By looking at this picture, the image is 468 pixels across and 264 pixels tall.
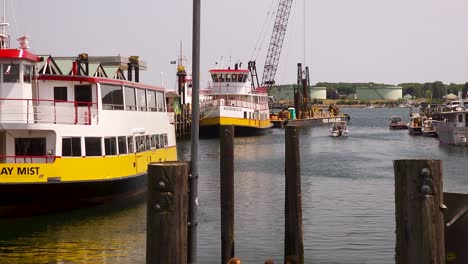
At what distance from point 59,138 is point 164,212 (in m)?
17.7

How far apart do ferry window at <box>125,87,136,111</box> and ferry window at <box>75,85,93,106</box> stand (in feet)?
9.26

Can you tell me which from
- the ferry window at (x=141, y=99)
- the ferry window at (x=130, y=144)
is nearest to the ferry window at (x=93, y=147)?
the ferry window at (x=130, y=144)

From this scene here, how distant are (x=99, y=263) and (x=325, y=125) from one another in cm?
13038

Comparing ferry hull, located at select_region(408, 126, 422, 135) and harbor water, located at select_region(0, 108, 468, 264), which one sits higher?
ferry hull, located at select_region(408, 126, 422, 135)

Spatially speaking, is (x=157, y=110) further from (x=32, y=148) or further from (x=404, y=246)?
(x=404, y=246)

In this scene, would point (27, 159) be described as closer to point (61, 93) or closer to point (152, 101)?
point (61, 93)

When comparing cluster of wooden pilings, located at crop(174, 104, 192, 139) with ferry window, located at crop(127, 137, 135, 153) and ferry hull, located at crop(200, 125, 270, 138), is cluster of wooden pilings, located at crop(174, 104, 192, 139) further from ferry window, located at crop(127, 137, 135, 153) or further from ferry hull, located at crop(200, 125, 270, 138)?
ferry window, located at crop(127, 137, 135, 153)

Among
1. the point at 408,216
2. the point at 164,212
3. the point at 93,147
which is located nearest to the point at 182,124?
the point at 93,147

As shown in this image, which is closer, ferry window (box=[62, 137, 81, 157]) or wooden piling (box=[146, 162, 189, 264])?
wooden piling (box=[146, 162, 189, 264])

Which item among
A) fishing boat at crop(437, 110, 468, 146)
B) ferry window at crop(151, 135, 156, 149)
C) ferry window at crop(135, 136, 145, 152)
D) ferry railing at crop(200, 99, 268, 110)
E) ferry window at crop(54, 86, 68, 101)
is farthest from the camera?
ferry railing at crop(200, 99, 268, 110)

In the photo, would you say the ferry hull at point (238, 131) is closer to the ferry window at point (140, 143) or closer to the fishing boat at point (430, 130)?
the fishing boat at point (430, 130)

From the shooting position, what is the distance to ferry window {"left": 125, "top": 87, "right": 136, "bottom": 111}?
104 ft

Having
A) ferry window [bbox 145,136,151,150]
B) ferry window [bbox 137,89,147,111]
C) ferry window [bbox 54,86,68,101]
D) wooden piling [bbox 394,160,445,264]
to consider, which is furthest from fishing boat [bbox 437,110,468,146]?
wooden piling [bbox 394,160,445,264]

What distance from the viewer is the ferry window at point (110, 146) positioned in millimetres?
28484
